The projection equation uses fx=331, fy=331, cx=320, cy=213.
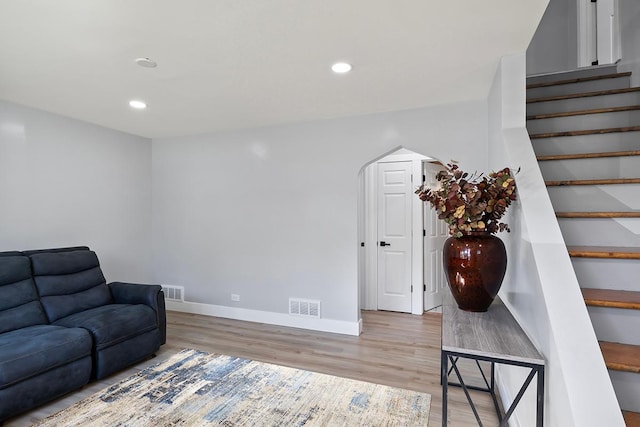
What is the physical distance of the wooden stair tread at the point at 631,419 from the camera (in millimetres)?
1154

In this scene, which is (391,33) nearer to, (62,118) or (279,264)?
(279,264)

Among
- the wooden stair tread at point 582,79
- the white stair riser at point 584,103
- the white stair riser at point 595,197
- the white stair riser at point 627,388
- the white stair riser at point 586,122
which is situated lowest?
the white stair riser at point 627,388

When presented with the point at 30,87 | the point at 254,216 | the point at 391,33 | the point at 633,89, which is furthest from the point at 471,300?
the point at 30,87

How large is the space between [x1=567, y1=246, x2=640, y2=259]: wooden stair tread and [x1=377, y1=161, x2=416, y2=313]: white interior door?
294 cm

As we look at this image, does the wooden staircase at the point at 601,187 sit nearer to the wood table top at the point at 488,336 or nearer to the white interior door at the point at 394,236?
the wood table top at the point at 488,336

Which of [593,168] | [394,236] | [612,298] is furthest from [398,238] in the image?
[612,298]

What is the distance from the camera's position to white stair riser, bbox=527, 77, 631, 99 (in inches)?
109

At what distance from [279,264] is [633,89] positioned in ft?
12.0

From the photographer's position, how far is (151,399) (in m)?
2.44

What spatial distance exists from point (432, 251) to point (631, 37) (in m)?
A: 3.01

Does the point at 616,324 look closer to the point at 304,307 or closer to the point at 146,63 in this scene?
the point at 304,307

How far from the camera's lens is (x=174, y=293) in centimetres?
473

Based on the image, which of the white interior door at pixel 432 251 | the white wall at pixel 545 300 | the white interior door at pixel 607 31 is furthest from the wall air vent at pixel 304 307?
the white interior door at pixel 607 31

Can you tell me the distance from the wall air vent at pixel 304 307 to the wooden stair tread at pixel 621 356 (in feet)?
9.42
